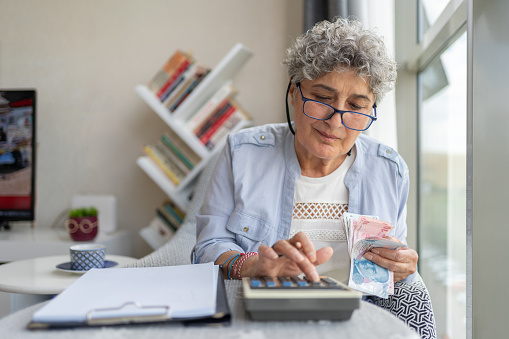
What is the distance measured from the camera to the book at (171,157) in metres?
2.61

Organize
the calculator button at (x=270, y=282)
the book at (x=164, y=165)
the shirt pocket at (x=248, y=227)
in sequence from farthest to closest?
the book at (x=164, y=165)
the shirt pocket at (x=248, y=227)
the calculator button at (x=270, y=282)

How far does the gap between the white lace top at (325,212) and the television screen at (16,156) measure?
5.95 feet

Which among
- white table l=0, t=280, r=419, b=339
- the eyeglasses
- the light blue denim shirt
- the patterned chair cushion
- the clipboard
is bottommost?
the patterned chair cushion

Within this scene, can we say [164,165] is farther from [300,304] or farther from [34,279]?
[300,304]

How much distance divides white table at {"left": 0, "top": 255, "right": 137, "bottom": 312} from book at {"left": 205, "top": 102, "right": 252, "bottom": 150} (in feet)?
2.65

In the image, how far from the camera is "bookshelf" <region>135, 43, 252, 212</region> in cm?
249

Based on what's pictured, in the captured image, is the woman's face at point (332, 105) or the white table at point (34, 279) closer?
the woman's face at point (332, 105)

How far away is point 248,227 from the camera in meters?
1.34

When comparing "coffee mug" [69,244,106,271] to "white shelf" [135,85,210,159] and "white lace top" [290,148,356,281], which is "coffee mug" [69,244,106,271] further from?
"white shelf" [135,85,210,159]

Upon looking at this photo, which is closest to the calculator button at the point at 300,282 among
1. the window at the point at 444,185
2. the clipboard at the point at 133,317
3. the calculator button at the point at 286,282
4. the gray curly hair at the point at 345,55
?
the calculator button at the point at 286,282

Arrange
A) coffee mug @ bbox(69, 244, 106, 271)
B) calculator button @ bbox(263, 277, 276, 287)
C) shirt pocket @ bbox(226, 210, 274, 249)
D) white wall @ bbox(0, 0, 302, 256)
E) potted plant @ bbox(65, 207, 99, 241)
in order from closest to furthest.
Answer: calculator button @ bbox(263, 277, 276, 287) → shirt pocket @ bbox(226, 210, 274, 249) → coffee mug @ bbox(69, 244, 106, 271) → potted plant @ bbox(65, 207, 99, 241) → white wall @ bbox(0, 0, 302, 256)

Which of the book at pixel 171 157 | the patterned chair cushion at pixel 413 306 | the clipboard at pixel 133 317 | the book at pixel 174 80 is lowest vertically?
the patterned chair cushion at pixel 413 306

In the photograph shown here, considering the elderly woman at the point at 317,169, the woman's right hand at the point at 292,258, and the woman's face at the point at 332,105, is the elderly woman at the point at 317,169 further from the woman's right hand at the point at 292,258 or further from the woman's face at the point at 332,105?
the woman's right hand at the point at 292,258

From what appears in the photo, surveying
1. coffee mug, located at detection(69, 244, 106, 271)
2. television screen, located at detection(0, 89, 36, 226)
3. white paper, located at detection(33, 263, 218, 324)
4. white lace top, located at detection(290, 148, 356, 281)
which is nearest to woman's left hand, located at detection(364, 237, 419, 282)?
white lace top, located at detection(290, 148, 356, 281)
